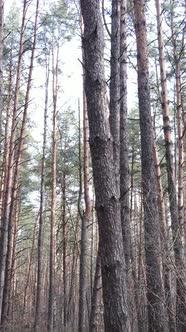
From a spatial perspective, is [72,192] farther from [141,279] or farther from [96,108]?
[96,108]

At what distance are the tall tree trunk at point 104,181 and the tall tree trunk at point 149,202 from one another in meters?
2.75

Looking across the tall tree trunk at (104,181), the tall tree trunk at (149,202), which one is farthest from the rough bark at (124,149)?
the tall tree trunk at (104,181)

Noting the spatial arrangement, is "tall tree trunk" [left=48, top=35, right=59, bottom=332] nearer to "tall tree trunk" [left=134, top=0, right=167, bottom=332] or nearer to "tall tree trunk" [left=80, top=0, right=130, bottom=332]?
"tall tree trunk" [left=134, top=0, right=167, bottom=332]

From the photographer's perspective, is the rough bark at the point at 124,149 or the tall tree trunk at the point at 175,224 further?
the rough bark at the point at 124,149

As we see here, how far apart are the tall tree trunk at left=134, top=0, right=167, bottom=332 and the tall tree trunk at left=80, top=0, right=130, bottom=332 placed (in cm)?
275

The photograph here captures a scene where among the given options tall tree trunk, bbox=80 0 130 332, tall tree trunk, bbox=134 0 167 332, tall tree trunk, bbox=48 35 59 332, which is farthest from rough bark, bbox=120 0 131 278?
tall tree trunk, bbox=48 35 59 332

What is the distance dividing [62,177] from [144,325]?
9822 millimetres

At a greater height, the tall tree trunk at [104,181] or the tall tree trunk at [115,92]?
the tall tree trunk at [115,92]

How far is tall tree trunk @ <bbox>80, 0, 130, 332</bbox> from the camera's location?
2504 mm

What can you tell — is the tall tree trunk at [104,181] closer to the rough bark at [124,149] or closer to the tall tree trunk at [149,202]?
the tall tree trunk at [149,202]

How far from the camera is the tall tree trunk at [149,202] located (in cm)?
513

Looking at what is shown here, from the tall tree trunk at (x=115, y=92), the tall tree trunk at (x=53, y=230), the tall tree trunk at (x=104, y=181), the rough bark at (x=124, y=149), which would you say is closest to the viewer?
the tall tree trunk at (x=104, y=181)

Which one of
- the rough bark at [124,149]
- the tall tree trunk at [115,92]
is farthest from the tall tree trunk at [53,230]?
the tall tree trunk at [115,92]

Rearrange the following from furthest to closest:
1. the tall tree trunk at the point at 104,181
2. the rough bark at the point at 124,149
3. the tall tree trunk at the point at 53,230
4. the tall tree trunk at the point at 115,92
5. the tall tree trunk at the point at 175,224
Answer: the tall tree trunk at the point at 53,230 < the rough bark at the point at 124,149 < the tall tree trunk at the point at 175,224 < the tall tree trunk at the point at 115,92 < the tall tree trunk at the point at 104,181
